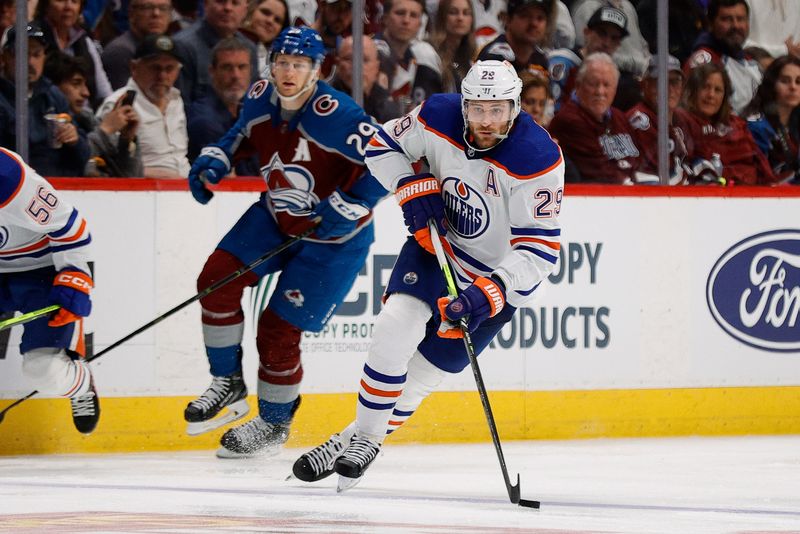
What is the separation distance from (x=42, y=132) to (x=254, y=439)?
145 cm

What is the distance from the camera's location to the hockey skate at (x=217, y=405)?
535 centimetres

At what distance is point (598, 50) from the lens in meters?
6.61

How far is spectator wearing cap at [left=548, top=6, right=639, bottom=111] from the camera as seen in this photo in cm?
656

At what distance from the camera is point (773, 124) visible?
6.99 meters

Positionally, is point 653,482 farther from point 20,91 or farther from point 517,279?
point 20,91

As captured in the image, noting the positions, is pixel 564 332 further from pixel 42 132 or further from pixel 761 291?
pixel 42 132

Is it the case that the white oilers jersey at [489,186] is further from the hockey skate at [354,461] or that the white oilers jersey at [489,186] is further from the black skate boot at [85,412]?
the black skate boot at [85,412]

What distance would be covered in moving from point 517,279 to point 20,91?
239 centimetres

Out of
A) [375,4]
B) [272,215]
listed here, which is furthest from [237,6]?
[272,215]

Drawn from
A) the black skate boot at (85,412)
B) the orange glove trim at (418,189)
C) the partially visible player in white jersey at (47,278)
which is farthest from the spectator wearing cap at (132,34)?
the orange glove trim at (418,189)

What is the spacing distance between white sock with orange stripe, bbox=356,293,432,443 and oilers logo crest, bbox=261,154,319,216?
1117 millimetres

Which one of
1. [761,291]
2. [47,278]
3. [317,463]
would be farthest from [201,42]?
[761,291]

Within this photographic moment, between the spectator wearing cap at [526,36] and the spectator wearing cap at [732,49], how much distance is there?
73 centimetres

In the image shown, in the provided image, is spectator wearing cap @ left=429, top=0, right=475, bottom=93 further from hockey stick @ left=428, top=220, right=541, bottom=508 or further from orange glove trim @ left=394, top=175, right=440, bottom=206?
hockey stick @ left=428, top=220, right=541, bottom=508
